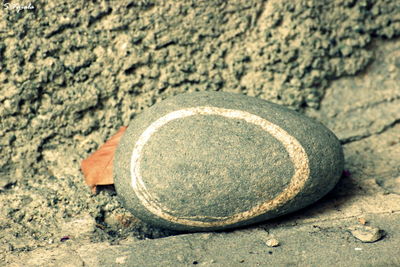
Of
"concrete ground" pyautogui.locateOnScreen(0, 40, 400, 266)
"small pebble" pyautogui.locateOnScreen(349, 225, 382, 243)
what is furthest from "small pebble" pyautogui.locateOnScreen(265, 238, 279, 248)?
"small pebble" pyautogui.locateOnScreen(349, 225, 382, 243)

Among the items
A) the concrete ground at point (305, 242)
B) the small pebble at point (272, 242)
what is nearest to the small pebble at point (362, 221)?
the concrete ground at point (305, 242)

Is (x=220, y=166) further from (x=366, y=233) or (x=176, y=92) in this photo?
(x=176, y=92)

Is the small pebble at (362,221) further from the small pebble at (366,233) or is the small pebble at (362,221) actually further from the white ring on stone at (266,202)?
the white ring on stone at (266,202)

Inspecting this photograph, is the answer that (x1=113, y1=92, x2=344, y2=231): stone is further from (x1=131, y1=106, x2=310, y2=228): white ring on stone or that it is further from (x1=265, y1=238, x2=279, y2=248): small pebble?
(x1=265, y1=238, x2=279, y2=248): small pebble

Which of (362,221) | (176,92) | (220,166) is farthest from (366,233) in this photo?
(176,92)

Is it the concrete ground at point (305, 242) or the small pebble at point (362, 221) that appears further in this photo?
the small pebble at point (362, 221)
